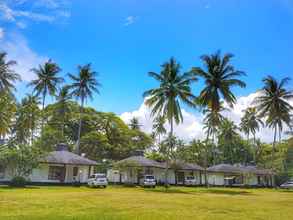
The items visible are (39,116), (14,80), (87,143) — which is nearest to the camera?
(14,80)

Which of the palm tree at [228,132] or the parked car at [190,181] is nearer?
the parked car at [190,181]

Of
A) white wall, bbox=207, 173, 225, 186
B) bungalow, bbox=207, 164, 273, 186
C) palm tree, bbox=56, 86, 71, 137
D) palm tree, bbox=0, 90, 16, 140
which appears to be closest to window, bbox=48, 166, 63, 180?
palm tree, bbox=0, 90, 16, 140

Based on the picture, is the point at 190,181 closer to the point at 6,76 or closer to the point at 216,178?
the point at 216,178

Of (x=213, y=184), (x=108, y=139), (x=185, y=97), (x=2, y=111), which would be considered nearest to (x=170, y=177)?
(x=213, y=184)

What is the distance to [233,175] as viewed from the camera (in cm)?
5462

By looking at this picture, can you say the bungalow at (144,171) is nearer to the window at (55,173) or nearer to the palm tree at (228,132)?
the window at (55,173)

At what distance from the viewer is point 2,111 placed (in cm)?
3469

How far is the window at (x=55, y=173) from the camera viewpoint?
35.6m

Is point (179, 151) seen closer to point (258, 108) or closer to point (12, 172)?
point (258, 108)

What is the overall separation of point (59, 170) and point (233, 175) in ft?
104

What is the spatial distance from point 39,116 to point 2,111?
7.69m

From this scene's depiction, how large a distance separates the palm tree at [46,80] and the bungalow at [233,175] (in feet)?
92.9

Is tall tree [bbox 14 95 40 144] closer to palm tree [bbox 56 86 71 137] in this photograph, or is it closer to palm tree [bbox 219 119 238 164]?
palm tree [bbox 56 86 71 137]

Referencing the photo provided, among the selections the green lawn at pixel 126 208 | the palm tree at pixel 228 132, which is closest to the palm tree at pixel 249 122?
the palm tree at pixel 228 132
